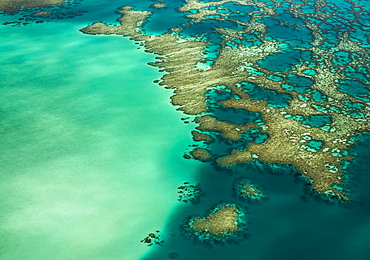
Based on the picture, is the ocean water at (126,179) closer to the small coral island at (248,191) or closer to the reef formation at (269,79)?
the small coral island at (248,191)

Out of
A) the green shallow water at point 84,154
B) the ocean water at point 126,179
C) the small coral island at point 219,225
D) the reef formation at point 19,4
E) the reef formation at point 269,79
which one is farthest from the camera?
the reef formation at point 19,4

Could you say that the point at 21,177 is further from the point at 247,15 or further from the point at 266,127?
the point at 247,15

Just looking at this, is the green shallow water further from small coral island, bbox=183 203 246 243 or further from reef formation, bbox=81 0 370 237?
reef formation, bbox=81 0 370 237

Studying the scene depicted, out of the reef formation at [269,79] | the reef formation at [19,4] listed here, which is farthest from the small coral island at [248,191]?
the reef formation at [19,4]

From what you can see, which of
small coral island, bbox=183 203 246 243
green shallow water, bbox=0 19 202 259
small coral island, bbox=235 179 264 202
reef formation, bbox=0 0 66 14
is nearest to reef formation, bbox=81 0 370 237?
small coral island, bbox=183 203 246 243

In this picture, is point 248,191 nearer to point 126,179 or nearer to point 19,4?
point 126,179

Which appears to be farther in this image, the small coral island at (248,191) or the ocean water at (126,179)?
the small coral island at (248,191)

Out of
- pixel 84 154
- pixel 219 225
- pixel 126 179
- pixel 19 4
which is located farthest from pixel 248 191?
pixel 19 4
